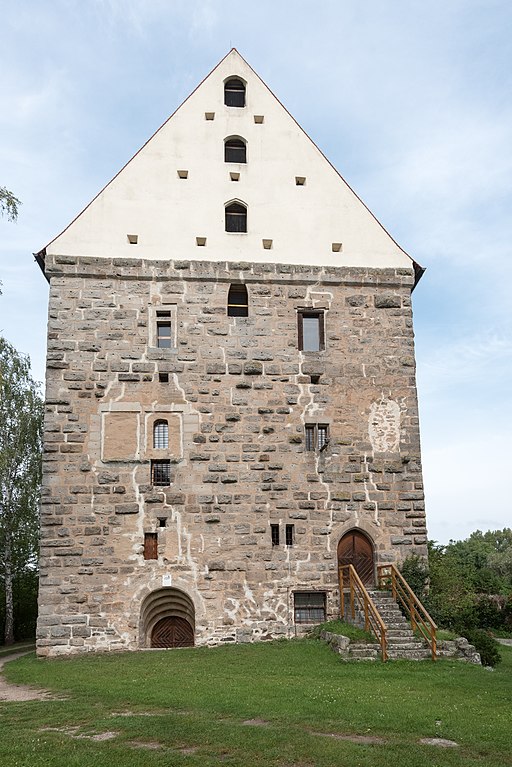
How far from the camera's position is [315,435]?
65.3ft

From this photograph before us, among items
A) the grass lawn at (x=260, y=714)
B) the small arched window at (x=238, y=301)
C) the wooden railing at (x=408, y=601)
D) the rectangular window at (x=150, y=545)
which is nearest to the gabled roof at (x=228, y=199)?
the small arched window at (x=238, y=301)

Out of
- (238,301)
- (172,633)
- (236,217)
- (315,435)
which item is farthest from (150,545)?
(236,217)

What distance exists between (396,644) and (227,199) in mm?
12587

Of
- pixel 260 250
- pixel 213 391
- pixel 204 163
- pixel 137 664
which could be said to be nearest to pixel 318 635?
pixel 137 664

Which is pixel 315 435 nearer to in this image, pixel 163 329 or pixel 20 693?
pixel 163 329

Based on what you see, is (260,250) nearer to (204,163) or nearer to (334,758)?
(204,163)

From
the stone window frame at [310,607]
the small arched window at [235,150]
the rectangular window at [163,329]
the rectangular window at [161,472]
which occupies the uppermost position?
the small arched window at [235,150]

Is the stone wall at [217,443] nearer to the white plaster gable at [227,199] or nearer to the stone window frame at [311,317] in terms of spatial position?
the stone window frame at [311,317]

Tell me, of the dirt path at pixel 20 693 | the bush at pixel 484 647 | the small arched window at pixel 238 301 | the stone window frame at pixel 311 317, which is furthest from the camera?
the small arched window at pixel 238 301

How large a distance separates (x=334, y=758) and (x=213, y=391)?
12400 millimetres

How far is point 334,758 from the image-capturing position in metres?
8.10

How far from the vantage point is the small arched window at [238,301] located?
20.6 metres

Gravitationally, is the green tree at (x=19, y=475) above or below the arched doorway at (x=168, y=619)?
above

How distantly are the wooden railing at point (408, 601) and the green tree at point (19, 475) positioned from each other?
1633cm
